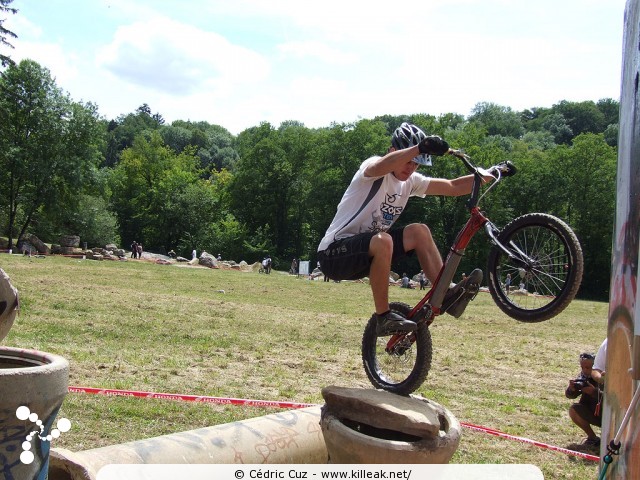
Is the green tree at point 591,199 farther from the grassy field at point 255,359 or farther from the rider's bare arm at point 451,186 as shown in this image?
the rider's bare arm at point 451,186

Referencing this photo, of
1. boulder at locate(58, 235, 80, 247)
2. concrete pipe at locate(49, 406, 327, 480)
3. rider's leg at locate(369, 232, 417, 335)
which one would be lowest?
concrete pipe at locate(49, 406, 327, 480)

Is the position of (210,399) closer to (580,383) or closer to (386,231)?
(386,231)

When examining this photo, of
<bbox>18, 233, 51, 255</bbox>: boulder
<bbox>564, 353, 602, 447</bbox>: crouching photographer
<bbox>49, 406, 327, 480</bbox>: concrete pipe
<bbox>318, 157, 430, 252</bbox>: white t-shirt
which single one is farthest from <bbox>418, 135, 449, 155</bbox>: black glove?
<bbox>18, 233, 51, 255</bbox>: boulder

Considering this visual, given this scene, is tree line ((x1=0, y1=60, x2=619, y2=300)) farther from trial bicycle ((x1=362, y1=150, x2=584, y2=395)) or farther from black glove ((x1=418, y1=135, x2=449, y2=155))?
black glove ((x1=418, y1=135, x2=449, y2=155))

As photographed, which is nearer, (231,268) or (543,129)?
(231,268)

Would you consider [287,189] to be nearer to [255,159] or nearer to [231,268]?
[255,159]

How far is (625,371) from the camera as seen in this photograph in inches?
123

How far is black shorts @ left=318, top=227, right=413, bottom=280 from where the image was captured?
220 inches

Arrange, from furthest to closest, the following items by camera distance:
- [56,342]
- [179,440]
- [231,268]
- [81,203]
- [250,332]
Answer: [81,203] < [231,268] < [250,332] < [56,342] < [179,440]

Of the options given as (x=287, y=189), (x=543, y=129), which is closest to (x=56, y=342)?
(x=287, y=189)

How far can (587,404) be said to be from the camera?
8.16m

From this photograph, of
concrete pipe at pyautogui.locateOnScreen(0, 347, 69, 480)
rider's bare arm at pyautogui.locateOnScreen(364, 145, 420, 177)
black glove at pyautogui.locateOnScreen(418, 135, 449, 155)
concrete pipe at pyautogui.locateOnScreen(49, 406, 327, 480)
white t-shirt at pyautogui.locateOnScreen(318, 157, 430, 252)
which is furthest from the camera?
white t-shirt at pyautogui.locateOnScreen(318, 157, 430, 252)

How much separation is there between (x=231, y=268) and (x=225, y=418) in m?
37.2

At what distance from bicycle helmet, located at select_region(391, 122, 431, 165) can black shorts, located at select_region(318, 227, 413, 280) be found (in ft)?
1.93
